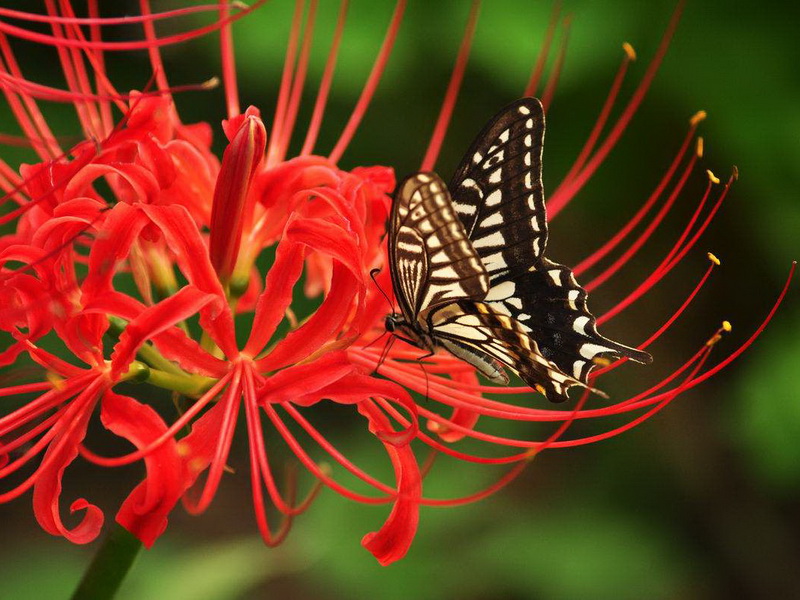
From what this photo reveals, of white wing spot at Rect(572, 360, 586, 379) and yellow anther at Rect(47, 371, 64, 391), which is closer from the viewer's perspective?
yellow anther at Rect(47, 371, 64, 391)

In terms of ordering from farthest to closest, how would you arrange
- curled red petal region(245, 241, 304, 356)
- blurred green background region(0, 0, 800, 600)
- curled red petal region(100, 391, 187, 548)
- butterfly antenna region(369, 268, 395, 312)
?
blurred green background region(0, 0, 800, 600)
butterfly antenna region(369, 268, 395, 312)
curled red petal region(245, 241, 304, 356)
curled red petal region(100, 391, 187, 548)

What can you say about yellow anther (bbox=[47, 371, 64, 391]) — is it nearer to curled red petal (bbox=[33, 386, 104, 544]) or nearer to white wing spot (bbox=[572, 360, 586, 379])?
curled red petal (bbox=[33, 386, 104, 544])

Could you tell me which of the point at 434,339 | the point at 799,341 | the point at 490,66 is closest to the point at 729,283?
the point at 799,341

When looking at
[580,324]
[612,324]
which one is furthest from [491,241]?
[612,324]

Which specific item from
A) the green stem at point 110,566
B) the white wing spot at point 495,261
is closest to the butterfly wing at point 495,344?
the white wing spot at point 495,261

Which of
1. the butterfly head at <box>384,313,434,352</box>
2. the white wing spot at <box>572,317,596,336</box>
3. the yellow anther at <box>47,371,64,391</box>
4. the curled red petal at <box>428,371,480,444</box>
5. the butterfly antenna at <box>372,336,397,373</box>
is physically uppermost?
the white wing spot at <box>572,317,596,336</box>

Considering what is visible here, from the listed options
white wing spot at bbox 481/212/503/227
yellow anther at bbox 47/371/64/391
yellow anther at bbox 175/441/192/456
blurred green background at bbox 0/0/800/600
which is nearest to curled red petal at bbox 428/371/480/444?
white wing spot at bbox 481/212/503/227
